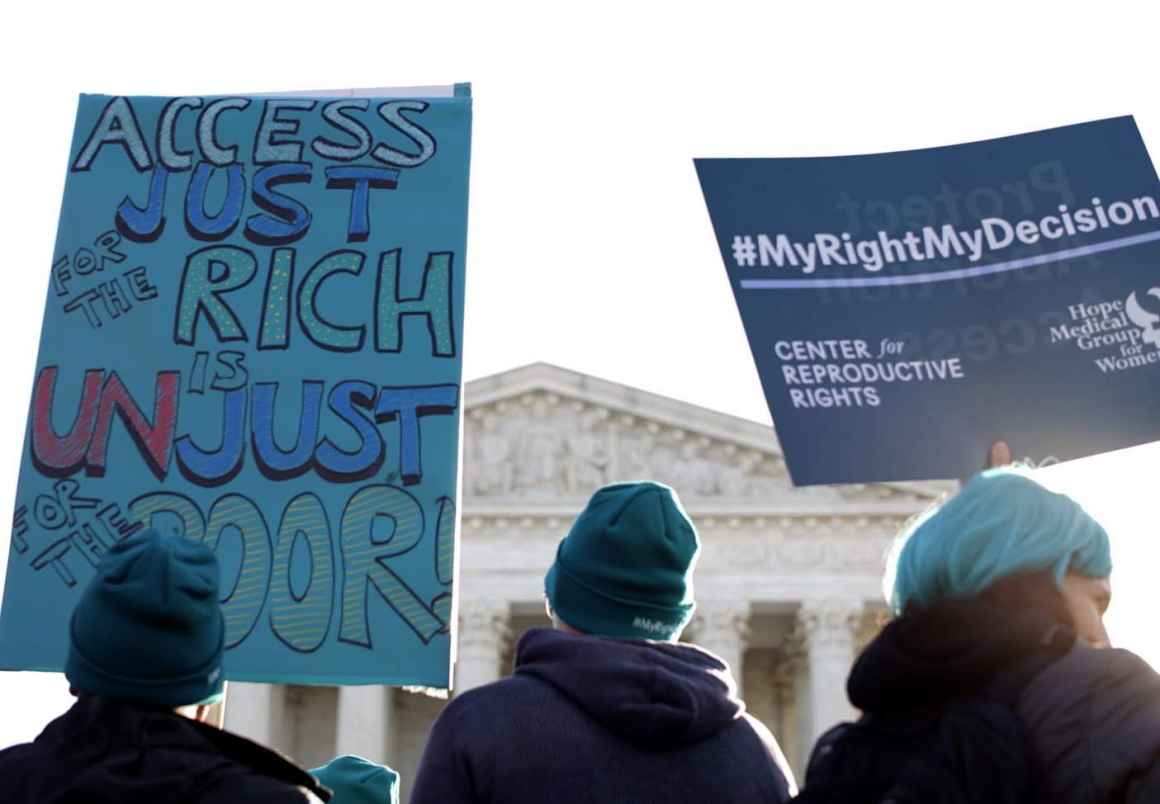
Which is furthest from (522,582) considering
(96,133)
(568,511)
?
(96,133)

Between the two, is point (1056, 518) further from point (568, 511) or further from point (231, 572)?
point (568, 511)

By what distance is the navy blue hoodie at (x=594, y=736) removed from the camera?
10.4 ft

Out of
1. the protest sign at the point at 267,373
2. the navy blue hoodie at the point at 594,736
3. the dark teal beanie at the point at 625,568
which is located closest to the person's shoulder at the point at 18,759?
the navy blue hoodie at the point at 594,736

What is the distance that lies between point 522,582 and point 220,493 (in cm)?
3087

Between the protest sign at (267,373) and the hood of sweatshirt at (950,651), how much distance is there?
6.74 ft

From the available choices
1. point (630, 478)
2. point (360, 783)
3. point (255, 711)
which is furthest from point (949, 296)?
point (255, 711)

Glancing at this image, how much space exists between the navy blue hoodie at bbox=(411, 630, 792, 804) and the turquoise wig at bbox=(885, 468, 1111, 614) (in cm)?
62

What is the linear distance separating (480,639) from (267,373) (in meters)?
30.0

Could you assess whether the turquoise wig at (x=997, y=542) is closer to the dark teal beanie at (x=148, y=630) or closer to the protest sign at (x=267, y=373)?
the dark teal beanie at (x=148, y=630)

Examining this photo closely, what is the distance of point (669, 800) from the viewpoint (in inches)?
126

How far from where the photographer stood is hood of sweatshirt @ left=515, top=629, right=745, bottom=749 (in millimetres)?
3205

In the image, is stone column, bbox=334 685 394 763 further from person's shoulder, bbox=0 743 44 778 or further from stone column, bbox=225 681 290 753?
person's shoulder, bbox=0 743 44 778

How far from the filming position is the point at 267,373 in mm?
4871

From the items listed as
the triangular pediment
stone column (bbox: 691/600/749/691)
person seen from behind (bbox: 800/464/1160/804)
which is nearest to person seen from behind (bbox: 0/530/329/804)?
person seen from behind (bbox: 800/464/1160/804)
